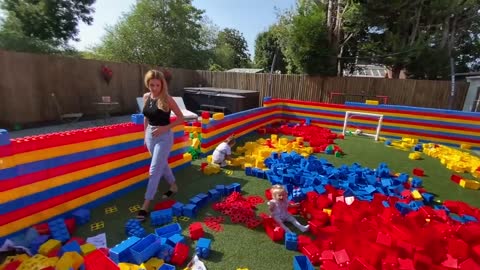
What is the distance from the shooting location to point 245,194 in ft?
13.5

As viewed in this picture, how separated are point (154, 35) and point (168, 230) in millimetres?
25185

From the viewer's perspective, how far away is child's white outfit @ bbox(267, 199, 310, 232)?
3148 mm

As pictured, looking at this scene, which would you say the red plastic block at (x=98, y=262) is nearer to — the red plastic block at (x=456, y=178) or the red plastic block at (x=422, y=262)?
the red plastic block at (x=422, y=262)

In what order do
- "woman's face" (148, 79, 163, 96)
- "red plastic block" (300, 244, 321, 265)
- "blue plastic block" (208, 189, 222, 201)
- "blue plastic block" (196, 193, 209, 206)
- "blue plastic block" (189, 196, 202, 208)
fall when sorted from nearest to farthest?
"red plastic block" (300, 244, 321, 265) → "woman's face" (148, 79, 163, 96) → "blue plastic block" (189, 196, 202, 208) → "blue plastic block" (196, 193, 209, 206) → "blue plastic block" (208, 189, 222, 201)

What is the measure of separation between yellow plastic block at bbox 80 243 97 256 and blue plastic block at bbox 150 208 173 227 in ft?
2.33

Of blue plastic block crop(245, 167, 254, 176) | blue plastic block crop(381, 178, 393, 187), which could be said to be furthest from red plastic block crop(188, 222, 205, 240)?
blue plastic block crop(381, 178, 393, 187)

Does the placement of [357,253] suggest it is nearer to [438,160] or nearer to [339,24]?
[438,160]

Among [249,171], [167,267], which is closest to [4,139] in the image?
[167,267]

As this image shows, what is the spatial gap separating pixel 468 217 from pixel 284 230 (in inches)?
101

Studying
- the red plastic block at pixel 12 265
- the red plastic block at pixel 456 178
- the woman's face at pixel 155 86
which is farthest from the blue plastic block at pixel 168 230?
the red plastic block at pixel 456 178

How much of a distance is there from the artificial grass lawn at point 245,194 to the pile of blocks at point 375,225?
216mm

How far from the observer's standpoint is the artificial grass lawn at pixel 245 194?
104 inches

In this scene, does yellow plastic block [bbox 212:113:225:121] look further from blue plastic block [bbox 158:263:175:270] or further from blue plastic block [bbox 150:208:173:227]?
blue plastic block [bbox 158:263:175:270]

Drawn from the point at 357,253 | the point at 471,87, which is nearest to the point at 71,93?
the point at 357,253
